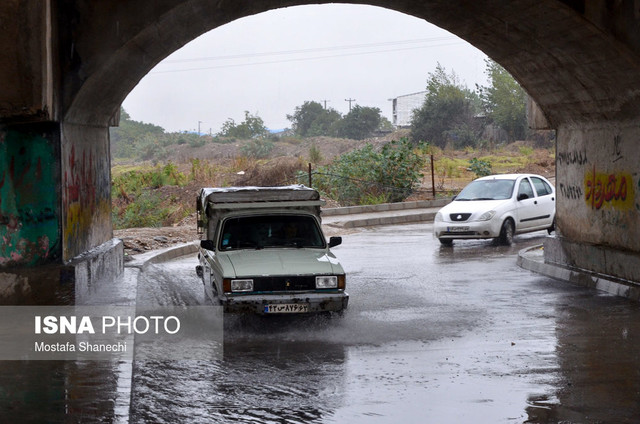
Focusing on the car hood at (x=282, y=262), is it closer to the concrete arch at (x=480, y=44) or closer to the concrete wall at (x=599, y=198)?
the concrete arch at (x=480, y=44)

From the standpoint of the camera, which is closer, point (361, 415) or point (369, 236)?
point (361, 415)

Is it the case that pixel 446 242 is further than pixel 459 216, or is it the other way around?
pixel 446 242

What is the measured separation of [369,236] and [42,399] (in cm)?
1719

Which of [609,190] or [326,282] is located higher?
[609,190]

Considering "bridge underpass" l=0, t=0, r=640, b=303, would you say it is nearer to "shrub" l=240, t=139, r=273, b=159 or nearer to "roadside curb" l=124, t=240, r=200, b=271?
"roadside curb" l=124, t=240, r=200, b=271

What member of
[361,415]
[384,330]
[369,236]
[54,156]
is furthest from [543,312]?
[369,236]

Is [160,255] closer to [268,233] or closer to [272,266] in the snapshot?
[268,233]

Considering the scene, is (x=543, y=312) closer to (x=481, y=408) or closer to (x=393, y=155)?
(x=481, y=408)

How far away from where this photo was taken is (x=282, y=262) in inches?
429

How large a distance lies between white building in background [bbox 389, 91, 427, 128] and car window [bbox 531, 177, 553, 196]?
107 meters

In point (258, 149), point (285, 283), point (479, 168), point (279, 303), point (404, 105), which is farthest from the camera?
point (404, 105)

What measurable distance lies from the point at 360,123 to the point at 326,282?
83.6 meters

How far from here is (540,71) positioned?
46.6ft

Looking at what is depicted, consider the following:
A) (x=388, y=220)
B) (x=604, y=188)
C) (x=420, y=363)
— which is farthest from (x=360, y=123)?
(x=420, y=363)
